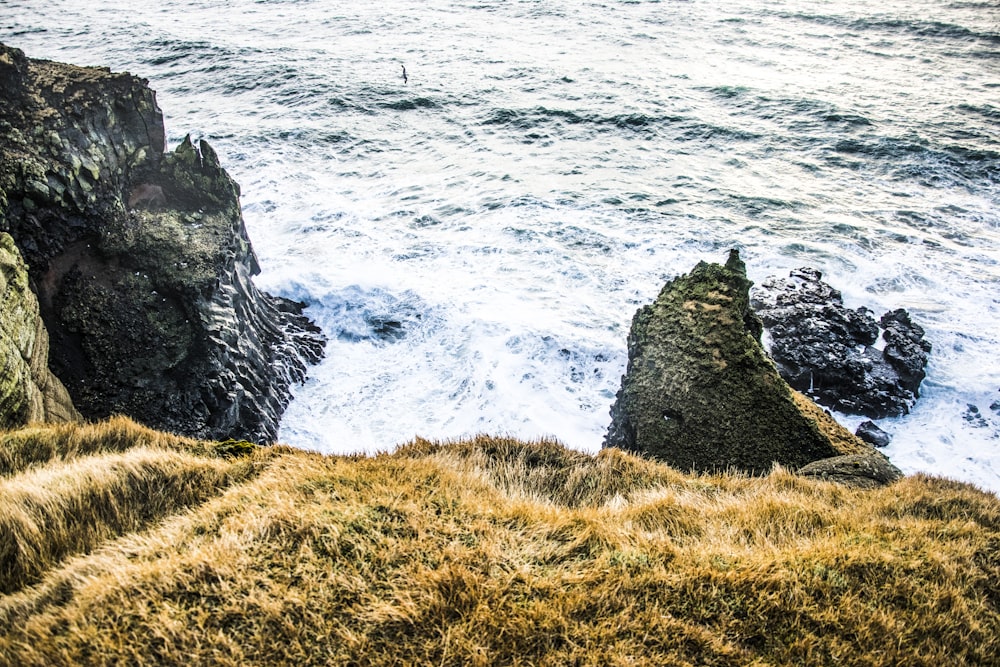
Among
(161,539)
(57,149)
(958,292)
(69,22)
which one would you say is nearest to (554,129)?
(958,292)

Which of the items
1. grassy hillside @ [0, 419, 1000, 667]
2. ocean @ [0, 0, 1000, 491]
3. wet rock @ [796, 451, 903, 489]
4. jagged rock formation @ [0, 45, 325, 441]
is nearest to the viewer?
grassy hillside @ [0, 419, 1000, 667]

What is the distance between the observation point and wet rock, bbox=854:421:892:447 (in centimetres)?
1426

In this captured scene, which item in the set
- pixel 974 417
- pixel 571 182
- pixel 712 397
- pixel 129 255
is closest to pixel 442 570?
pixel 712 397

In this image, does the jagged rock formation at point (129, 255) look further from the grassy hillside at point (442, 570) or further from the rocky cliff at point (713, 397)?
the rocky cliff at point (713, 397)

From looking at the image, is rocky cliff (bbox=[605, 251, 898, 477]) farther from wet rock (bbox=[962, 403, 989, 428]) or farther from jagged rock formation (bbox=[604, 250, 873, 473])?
wet rock (bbox=[962, 403, 989, 428])

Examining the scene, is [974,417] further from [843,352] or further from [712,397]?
[712,397]

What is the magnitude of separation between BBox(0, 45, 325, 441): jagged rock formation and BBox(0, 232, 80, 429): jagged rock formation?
34.6 inches

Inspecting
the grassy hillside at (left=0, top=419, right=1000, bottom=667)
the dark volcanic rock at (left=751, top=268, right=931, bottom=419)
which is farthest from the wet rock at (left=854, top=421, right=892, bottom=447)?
the grassy hillside at (left=0, top=419, right=1000, bottom=667)

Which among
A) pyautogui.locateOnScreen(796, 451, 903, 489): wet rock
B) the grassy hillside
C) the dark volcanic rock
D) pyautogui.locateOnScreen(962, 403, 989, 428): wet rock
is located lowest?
pyautogui.locateOnScreen(962, 403, 989, 428): wet rock

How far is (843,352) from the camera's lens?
1639cm

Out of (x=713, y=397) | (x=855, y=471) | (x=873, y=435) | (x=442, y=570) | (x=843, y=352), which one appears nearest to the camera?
(x=442, y=570)

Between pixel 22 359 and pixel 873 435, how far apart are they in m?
17.7

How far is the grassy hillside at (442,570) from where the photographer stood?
451 cm

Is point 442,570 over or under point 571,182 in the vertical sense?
under
